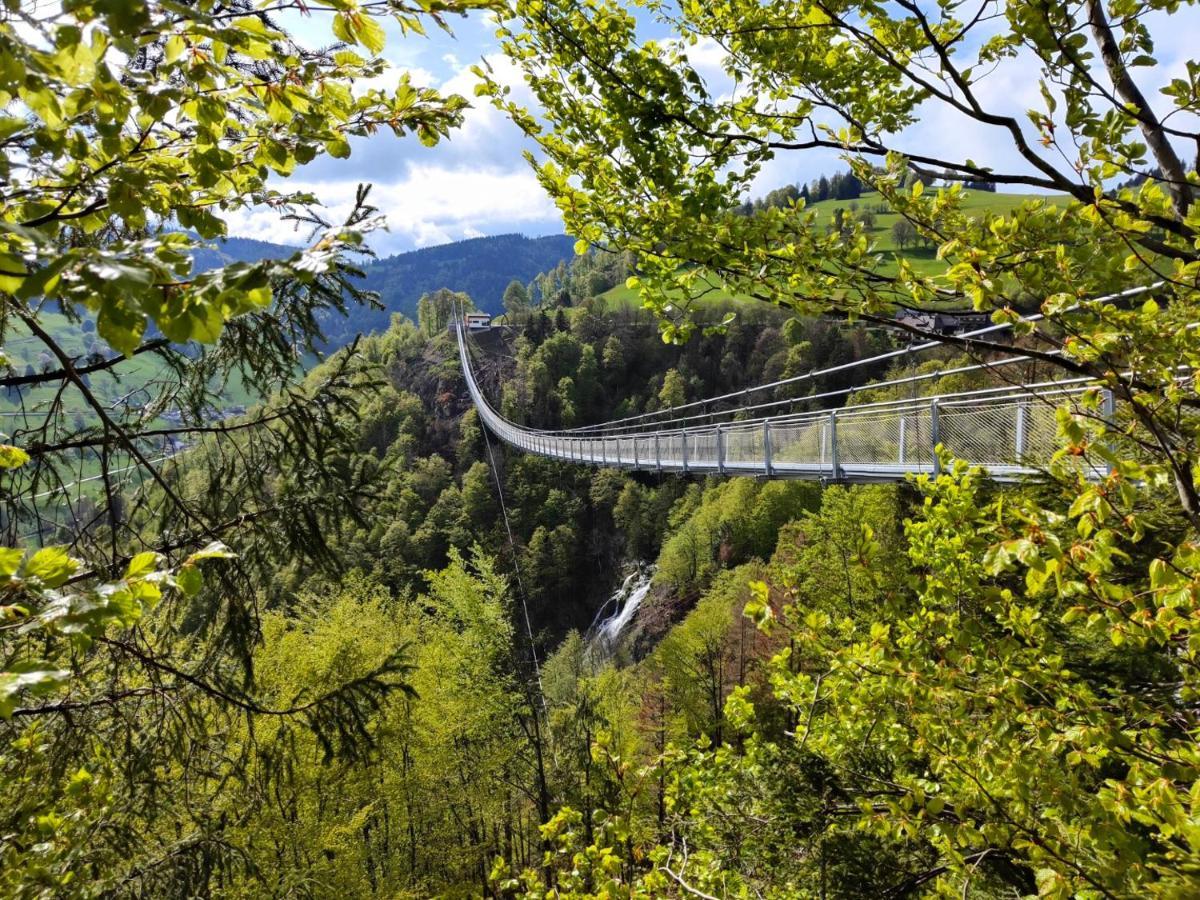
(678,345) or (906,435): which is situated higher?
(678,345)

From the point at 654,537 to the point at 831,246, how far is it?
47794 mm

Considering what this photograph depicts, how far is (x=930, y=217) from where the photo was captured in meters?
2.10

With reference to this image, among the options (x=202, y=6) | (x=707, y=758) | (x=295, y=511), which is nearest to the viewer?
(x=202, y=6)

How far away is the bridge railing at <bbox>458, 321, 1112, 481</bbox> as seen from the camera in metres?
5.22

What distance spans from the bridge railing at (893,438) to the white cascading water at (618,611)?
2528 cm

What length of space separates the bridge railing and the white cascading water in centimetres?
2528

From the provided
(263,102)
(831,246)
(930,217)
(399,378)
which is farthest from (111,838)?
(399,378)

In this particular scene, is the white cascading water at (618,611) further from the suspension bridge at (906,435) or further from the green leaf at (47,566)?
the green leaf at (47,566)

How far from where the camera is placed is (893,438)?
7.12 metres

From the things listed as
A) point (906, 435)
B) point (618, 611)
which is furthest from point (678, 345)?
point (618, 611)

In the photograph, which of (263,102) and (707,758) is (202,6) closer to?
(263,102)

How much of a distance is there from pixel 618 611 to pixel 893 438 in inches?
1441

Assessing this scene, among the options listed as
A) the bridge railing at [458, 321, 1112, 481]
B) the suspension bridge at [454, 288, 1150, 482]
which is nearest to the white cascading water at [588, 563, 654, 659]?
the suspension bridge at [454, 288, 1150, 482]

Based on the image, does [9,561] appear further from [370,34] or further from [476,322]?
[476,322]
